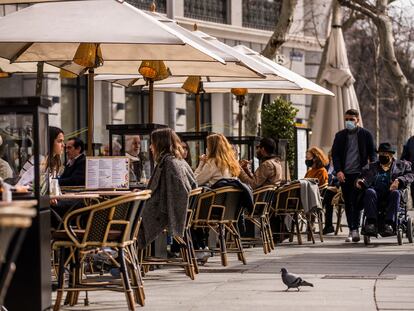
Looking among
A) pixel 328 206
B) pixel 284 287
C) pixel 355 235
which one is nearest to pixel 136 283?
pixel 284 287

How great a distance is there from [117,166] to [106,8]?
164 centimetres

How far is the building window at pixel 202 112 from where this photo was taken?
4084 cm

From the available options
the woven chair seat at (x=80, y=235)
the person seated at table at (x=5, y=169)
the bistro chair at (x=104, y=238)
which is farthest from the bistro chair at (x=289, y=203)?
the person seated at table at (x=5, y=169)

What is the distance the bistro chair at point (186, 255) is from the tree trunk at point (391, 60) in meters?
16.7

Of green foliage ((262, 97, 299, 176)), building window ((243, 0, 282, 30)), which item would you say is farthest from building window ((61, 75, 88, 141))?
building window ((243, 0, 282, 30))

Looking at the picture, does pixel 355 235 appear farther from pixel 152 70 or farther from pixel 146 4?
pixel 146 4

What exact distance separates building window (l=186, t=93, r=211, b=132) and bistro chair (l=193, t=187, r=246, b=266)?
24.2 meters

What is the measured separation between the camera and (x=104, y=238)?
35.9ft

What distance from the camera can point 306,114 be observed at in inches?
1802

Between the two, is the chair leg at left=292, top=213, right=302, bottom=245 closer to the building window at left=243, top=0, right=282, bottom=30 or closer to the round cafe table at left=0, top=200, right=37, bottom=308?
the round cafe table at left=0, top=200, right=37, bottom=308

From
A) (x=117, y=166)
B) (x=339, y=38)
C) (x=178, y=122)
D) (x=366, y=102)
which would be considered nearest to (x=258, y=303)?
(x=117, y=166)

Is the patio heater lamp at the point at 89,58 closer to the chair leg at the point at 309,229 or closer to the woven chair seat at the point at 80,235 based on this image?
the woven chair seat at the point at 80,235

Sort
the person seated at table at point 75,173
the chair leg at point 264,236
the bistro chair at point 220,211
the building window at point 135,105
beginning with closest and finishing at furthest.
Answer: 1. the person seated at table at point 75,173
2. the bistro chair at point 220,211
3. the chair leg at point 264,236
4. the building window at point 135,105

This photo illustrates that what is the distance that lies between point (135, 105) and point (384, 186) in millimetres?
20148
